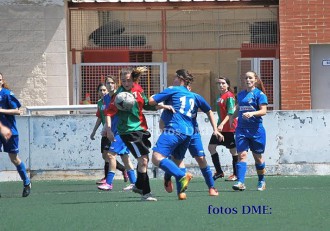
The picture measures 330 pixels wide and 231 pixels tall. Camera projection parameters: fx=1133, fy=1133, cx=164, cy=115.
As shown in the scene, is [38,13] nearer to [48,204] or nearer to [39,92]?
[39,92]

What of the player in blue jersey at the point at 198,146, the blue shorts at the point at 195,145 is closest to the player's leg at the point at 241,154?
the player in blue jersey at the point at 198,146

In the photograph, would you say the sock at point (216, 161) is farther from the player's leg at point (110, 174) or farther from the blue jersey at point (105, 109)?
the player's leg at point (110, 174)

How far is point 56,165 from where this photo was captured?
21500 mm

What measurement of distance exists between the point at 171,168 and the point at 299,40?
508 inches

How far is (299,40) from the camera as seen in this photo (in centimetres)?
2677

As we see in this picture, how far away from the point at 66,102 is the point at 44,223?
14.8 metres

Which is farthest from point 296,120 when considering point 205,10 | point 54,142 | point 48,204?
point 48,204

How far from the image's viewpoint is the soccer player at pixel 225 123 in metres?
19.7

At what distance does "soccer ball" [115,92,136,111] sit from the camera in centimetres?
1478

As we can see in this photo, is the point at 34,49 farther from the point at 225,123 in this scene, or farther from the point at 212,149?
the point at 225,123

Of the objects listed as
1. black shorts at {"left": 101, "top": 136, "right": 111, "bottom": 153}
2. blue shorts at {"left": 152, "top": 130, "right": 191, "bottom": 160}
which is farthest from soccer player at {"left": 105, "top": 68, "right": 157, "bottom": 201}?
black shorts at {"left": 101, "top": 136, "right": 111, "bottom": 153}

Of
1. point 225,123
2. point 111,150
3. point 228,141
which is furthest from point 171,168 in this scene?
point 228,141

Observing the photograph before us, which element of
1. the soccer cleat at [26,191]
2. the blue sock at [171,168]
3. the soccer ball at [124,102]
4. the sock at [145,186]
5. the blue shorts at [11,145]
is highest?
the soccer ball at [124,102]

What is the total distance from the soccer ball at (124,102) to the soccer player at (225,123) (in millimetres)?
4750
